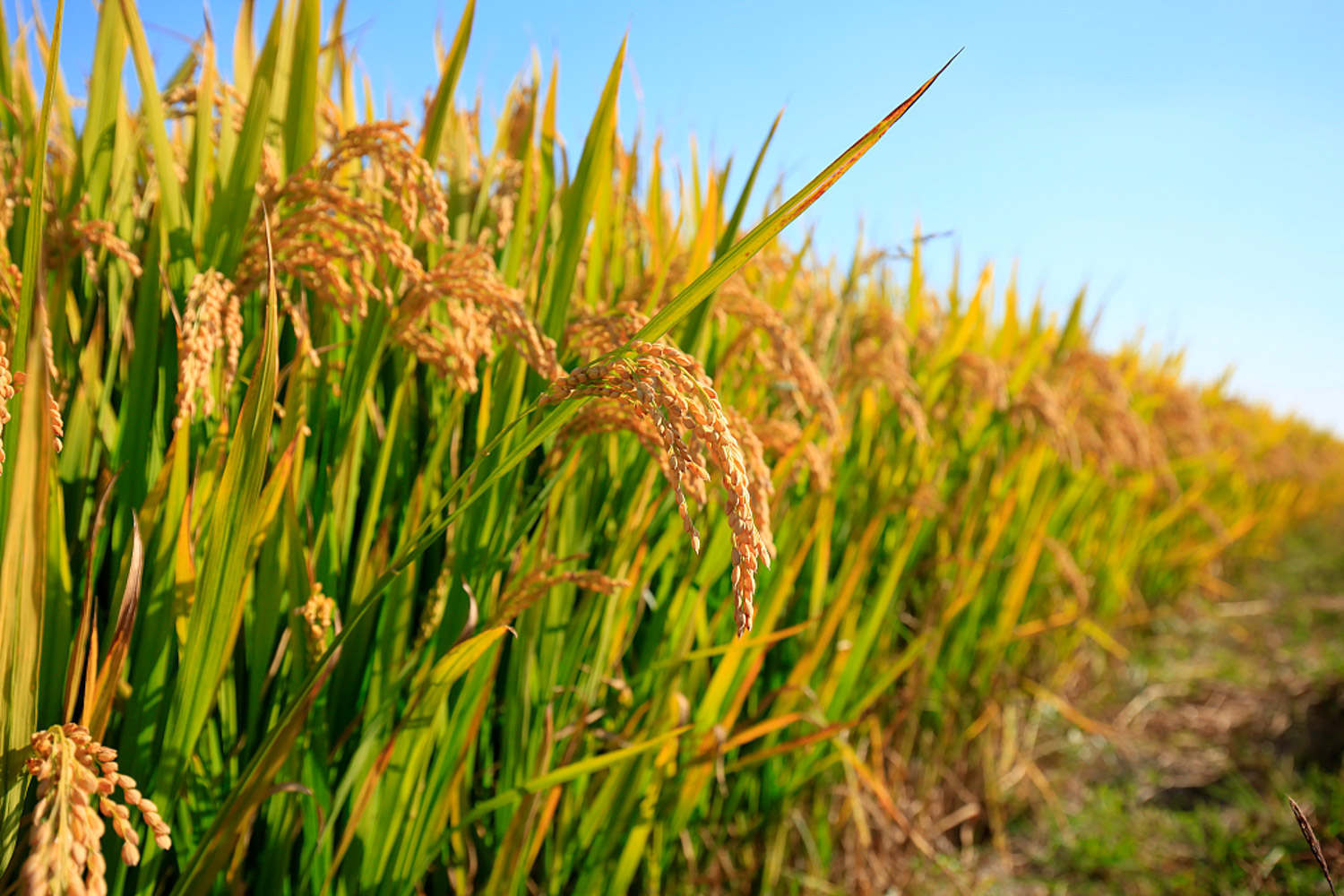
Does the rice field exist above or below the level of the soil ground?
above

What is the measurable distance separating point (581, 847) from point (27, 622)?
1.12m

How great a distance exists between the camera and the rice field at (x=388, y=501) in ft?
2.67

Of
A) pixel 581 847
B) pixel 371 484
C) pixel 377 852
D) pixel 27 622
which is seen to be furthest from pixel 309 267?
pixel 581 847

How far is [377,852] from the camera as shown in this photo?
122cm

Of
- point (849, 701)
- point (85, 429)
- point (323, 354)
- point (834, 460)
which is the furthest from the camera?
point (849, 701)

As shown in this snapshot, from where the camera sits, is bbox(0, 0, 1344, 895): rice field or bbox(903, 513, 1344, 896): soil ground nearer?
bbox(0, 0, 1344, 895): rice field

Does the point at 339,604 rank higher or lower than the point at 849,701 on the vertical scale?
higher

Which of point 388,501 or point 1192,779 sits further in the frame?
point 1192,779

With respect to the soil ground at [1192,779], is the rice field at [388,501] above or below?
above

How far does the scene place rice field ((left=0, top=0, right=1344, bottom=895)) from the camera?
2.67 feet

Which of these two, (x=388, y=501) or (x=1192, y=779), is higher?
(x=388, y=501)

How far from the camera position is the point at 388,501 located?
1.34m

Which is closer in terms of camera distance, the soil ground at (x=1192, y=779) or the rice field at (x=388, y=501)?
the rice field at (x=388, y=501)

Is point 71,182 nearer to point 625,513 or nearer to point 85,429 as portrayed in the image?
point 85,429
